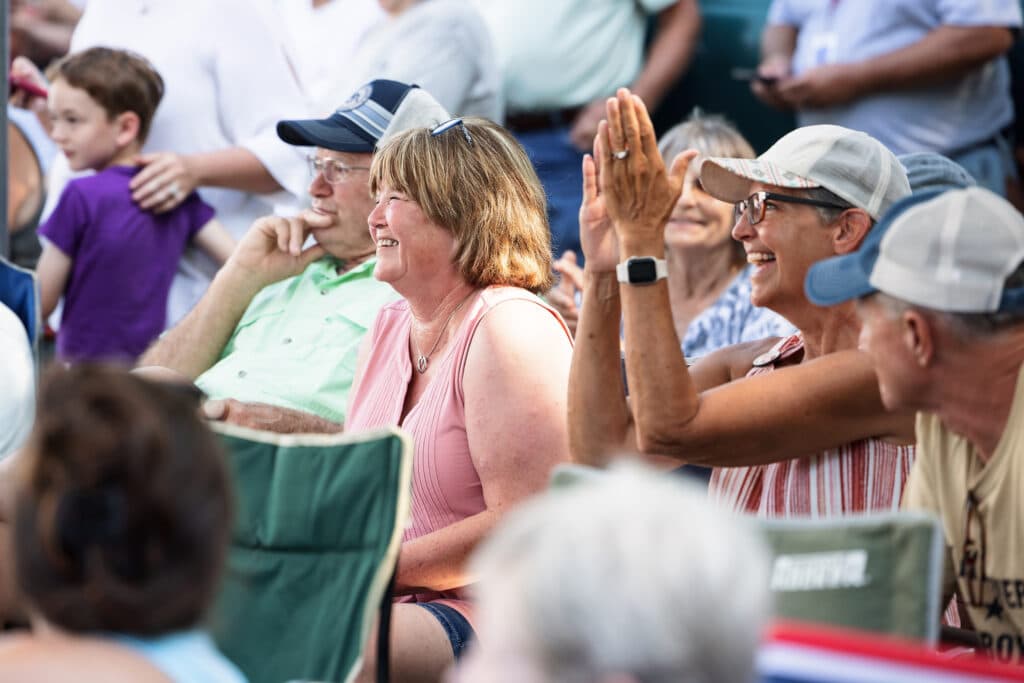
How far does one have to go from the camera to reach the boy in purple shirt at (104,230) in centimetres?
515

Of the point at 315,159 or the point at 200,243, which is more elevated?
the point at 315,159

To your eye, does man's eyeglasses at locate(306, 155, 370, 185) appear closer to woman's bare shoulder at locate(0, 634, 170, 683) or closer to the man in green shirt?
the man in green shirt

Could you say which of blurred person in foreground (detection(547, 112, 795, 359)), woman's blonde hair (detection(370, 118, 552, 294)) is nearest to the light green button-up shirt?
woman's blonde hair (detection(370, 118, 552, 294))

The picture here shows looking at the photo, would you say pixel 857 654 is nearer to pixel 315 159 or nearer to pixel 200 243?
pixel 315 159

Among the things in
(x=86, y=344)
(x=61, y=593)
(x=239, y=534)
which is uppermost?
(x=61, y=593)

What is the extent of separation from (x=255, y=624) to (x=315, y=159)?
1.88 m

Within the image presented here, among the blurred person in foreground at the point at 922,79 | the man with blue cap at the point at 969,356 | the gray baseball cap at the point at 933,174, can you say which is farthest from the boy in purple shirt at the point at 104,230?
the man with blue cap at the point at 969,356

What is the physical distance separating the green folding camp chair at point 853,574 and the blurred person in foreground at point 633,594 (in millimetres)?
704

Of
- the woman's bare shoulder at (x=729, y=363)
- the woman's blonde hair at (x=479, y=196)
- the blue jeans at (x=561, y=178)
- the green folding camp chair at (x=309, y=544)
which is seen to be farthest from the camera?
the blue jeans at (x=561, y=178)

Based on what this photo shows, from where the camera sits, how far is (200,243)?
5324 millimetres

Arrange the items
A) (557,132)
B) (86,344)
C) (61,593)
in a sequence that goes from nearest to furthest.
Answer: (61,593)
(86,344)
(557,132)

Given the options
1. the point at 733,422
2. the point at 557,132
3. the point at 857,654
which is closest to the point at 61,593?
the point at 857,654

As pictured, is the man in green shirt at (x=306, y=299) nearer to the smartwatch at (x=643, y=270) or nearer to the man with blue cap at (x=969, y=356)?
the smartwatch at (x=643, y=270)

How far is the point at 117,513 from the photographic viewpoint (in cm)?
146
